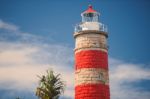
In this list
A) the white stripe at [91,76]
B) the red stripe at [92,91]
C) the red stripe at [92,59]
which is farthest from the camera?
the red stripe at [92,59]

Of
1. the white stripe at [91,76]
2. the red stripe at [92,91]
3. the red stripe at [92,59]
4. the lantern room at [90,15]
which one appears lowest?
the red stripe at [92,91]

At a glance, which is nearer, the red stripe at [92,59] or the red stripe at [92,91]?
the red stripe at [92,91]

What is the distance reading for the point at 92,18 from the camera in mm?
48656

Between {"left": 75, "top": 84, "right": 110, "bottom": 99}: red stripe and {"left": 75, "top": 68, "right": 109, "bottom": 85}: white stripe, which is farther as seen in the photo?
{"left": 75, "top": 68, "right": 109, "bottom": 85}: white stripe

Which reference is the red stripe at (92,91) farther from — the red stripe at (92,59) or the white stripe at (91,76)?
the red stripe at (92,59)

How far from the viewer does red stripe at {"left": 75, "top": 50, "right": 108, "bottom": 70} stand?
4469cm

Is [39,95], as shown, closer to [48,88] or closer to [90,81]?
[48,88]

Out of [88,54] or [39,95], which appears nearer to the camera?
[39,95]

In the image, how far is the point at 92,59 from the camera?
147 ft

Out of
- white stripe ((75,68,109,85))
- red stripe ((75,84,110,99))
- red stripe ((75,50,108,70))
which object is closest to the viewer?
red stripe ((75,84,110,99))

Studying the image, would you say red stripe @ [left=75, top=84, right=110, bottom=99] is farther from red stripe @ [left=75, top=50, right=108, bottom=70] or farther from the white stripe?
red stripe @ [left=75, top=50, right=108, bottom=70]

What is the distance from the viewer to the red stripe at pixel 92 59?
147 ft

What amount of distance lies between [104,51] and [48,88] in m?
17.3

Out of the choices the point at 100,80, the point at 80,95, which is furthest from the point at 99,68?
the point at 80,95
